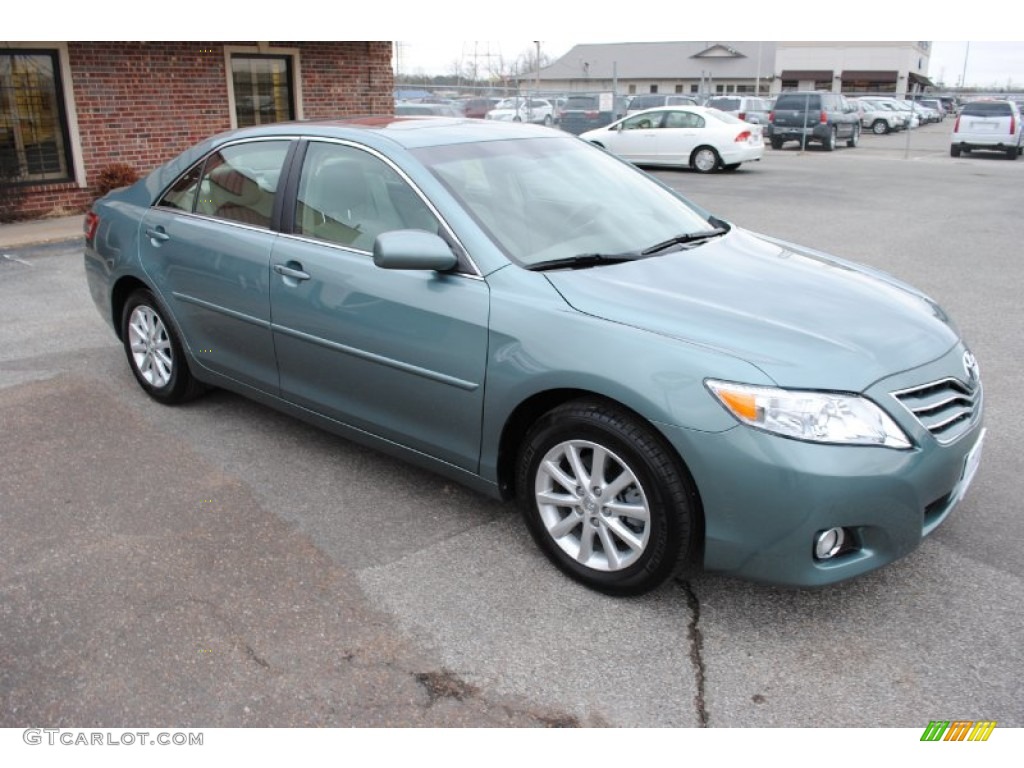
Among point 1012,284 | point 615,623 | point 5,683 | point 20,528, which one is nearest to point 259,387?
point 20,528

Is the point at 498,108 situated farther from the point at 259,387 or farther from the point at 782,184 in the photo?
the point at 259,387

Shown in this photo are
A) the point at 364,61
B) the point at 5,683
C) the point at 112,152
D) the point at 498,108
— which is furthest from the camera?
the point at 498,108

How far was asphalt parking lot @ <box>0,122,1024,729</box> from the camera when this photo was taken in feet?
8.97

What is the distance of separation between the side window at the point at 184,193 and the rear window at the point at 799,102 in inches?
1041

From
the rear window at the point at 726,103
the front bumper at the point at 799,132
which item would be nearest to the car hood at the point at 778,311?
the front bumper at the point at 799,132

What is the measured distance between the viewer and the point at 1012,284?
330 inches

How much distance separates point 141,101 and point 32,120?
1437 mm

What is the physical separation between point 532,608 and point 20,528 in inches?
86.4

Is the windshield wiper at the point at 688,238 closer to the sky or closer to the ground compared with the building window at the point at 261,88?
closer to the ground

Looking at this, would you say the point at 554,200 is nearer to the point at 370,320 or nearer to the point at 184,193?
the point at 370,320

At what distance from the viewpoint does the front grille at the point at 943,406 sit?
2988mm
